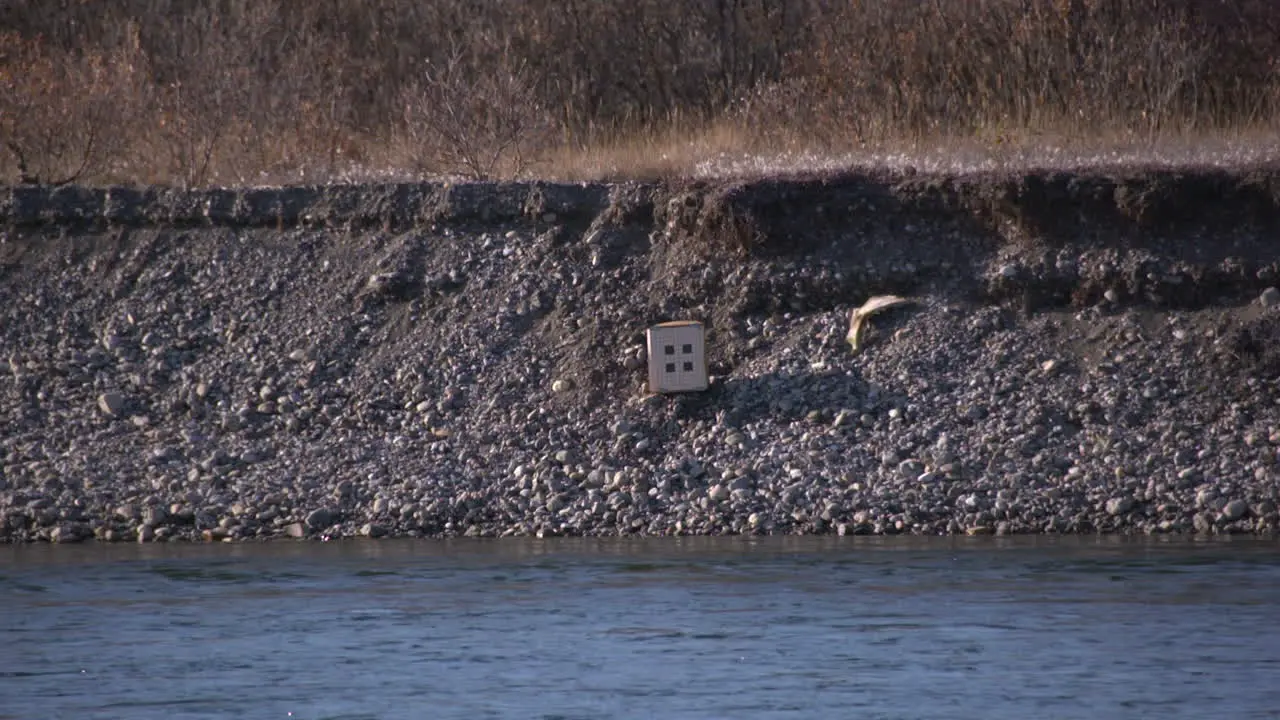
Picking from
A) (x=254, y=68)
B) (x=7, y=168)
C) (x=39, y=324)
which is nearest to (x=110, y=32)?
(x=254, y=68)

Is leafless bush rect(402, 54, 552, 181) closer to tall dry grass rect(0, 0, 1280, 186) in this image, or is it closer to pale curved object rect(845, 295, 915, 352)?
tall dry grass rect(0, 0, 1280, 186)

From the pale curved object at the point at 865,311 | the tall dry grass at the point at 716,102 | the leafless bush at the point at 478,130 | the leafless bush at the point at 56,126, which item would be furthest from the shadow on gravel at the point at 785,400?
the leafless bush at the point at 56,126

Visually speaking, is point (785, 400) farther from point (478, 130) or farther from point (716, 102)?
point (716, 102)

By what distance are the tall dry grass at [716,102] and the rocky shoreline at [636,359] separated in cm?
125

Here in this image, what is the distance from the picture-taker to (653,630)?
10.8 metres

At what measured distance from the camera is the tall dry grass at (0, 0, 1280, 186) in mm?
20016

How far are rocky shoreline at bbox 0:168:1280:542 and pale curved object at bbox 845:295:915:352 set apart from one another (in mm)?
118

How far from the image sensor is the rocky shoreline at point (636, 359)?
14.6m

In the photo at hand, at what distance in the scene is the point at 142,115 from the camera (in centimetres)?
2153

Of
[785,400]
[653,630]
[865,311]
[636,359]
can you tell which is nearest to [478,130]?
[636,359]

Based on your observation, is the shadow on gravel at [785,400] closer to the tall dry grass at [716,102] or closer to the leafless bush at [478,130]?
the tall dry grass at [716,102]

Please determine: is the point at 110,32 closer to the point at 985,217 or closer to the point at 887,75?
the point at 887,75

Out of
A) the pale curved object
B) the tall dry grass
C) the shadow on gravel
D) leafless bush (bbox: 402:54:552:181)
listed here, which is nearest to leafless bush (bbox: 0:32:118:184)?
the tall dry grass

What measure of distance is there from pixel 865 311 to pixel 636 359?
1989 millimetres
